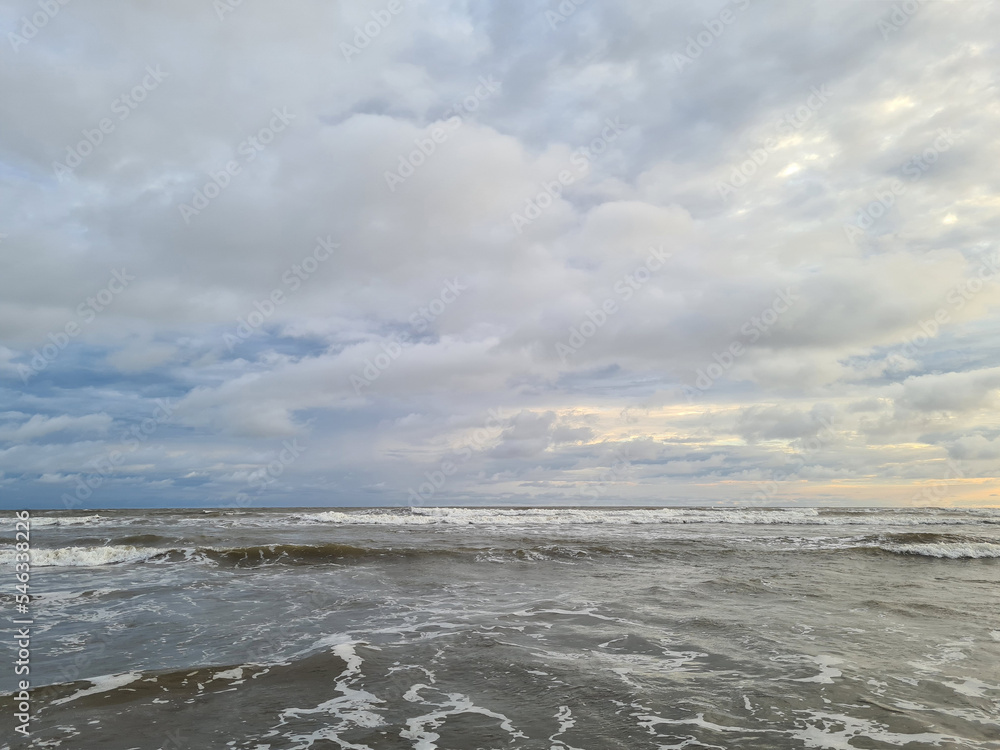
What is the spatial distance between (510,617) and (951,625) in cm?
877

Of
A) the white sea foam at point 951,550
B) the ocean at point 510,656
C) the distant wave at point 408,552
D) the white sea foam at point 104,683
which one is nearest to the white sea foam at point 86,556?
the distant wave at point 408,552

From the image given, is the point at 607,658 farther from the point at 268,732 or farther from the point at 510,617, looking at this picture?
the point at 268,732

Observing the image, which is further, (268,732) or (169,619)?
(169,619)

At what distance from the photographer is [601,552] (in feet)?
75.9

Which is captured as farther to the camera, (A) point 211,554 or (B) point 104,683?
(A) point 211,554

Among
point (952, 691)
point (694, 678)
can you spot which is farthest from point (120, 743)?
point (952, 691)

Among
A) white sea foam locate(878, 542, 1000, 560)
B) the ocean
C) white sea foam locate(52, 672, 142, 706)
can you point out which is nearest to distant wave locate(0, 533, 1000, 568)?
white sea foam locate(878, 542, 1000, 560)

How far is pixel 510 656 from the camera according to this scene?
8938 millimetres

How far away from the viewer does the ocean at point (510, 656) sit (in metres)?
6.25

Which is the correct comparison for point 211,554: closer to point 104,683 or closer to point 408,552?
point 408,552

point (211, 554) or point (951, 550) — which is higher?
point (211, 554)

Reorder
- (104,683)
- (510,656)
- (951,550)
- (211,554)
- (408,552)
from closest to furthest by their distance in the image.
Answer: (104,683) → (510,656) → (211,554) → (408,552) → (951,550)

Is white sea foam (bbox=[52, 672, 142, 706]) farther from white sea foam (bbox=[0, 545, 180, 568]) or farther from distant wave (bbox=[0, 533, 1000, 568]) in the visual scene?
white sea foam (bbox=[0, 545, 180, 568])

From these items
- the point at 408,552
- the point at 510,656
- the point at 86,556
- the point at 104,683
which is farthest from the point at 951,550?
the point at 86,556
